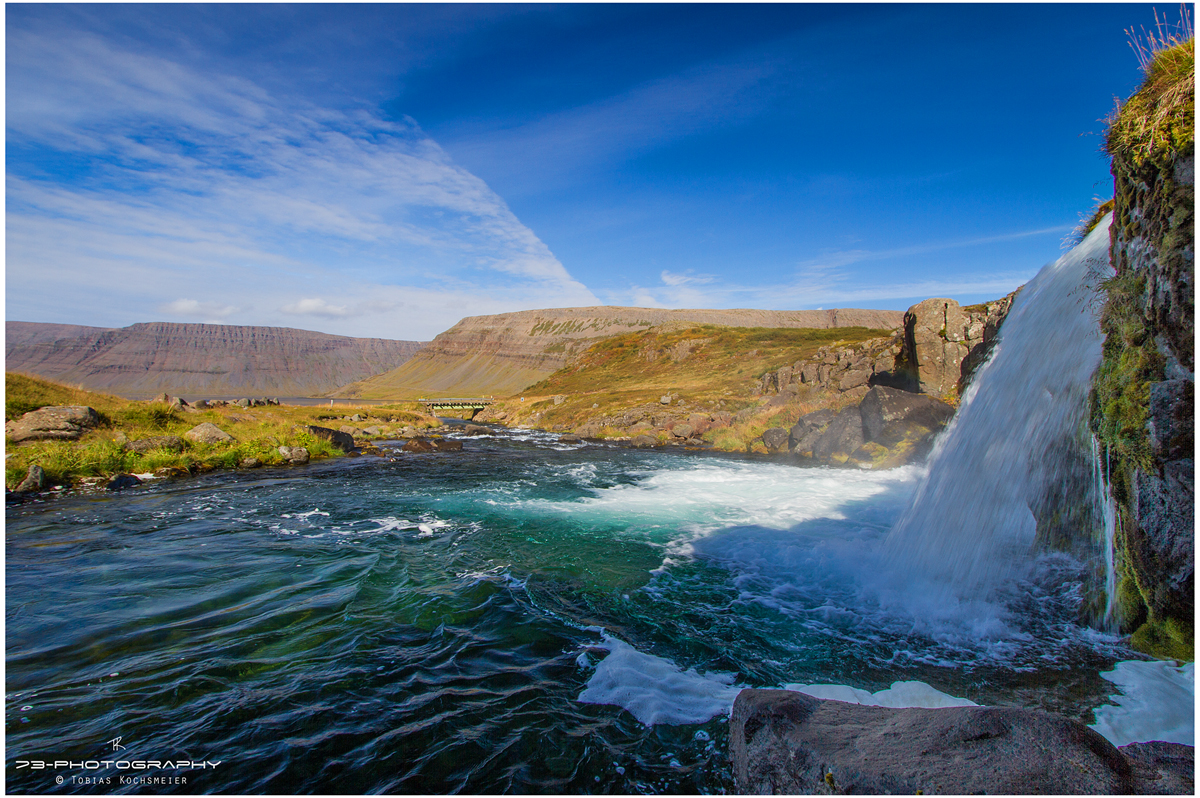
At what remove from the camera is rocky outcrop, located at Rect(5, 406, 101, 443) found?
17.7 metres

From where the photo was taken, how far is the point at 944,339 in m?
26.0

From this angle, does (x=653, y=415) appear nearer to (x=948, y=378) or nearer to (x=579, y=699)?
(x=948, y=378)

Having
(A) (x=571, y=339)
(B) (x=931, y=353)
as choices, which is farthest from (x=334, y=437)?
(A) (x=571, y=339)

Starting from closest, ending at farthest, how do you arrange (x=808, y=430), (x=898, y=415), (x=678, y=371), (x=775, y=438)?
(x=898, y=415), (x=808, y=430), (x=775, y=438), (x=678, y=371)

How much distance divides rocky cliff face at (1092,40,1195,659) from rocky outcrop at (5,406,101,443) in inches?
1184

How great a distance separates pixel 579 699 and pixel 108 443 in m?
23.1

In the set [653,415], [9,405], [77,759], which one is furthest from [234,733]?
[653,415]

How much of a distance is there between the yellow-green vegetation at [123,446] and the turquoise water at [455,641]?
3.93m

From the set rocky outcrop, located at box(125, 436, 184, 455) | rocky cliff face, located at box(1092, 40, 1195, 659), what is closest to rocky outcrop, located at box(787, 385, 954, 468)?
rocky cliff face, located at box(1092, 40, 1195, 659)

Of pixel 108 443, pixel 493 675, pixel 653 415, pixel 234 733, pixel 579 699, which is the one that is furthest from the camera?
pixel 653 415

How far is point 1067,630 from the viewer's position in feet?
20.9

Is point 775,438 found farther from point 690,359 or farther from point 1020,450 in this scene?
point 690,359

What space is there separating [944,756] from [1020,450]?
6.90 m

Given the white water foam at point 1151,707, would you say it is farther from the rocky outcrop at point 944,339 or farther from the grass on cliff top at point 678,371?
the grass on cliff top at point 678,371
